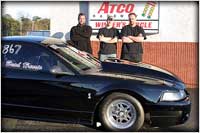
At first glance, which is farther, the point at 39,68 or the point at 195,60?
the point at 195,60

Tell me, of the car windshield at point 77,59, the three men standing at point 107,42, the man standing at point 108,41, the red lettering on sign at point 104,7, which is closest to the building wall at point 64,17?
the red lettering on sign at point 104,7

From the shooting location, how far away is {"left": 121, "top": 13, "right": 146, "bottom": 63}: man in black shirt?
899 centimetres

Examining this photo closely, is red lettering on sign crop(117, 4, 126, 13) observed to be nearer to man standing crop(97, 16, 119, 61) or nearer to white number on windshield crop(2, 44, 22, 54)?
man standing crop(97, 16, 119, 61)

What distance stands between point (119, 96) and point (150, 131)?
0.75 m

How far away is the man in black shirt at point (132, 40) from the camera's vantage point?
8.99m

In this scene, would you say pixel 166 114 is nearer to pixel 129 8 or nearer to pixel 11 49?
pixel 11 49

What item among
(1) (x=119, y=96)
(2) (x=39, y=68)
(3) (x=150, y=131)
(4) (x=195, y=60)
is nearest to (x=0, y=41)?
(2) (x=39, y=68)

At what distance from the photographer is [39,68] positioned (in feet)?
21.3

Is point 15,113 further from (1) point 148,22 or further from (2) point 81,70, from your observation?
(1) point 148,22

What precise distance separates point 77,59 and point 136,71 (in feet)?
3.16

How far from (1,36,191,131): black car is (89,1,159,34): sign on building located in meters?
4.51

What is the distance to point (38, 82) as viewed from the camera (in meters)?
6.41

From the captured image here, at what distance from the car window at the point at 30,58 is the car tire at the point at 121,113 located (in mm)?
814

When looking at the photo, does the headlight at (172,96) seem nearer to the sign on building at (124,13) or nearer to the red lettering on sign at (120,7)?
the sign on building at (124,13)
